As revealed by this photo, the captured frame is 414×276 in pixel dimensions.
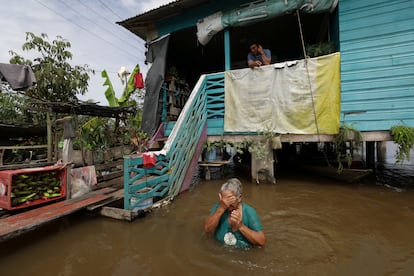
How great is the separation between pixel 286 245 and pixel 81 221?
3.29 m

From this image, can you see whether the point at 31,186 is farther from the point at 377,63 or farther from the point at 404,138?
the point at 377,63

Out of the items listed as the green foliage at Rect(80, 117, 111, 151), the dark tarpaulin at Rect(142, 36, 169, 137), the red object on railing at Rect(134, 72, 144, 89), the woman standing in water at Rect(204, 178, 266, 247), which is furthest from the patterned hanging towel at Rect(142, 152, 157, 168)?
the red object on railing at Rect(134, 72, 144, 89)

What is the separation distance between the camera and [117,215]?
3697mm

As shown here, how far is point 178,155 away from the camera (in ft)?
16.1

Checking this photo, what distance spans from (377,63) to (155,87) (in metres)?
6.04

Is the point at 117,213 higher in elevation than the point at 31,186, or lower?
lower

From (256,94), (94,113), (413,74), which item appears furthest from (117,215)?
(413,74)

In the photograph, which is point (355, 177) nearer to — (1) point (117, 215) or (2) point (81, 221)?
(1) point (117, 215)

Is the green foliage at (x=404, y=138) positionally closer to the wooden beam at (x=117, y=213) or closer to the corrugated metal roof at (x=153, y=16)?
the wooden beam at (x=117, y=213)

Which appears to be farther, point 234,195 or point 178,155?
point 178,155

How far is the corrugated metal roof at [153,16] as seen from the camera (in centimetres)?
658

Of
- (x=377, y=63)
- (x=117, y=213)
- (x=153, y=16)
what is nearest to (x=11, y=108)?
(x=153, y=16)

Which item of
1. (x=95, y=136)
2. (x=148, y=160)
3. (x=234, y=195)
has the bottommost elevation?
(x=234, y=195)

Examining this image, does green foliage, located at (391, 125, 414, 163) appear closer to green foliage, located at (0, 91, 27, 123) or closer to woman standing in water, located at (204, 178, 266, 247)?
woman standing in water, located at (204, 178, 266, 247)
